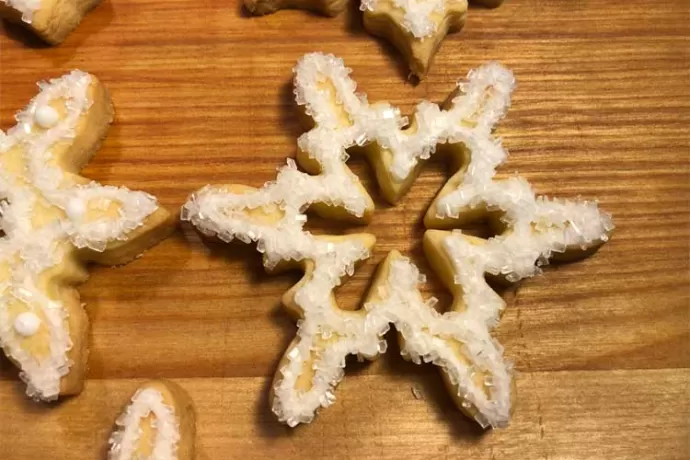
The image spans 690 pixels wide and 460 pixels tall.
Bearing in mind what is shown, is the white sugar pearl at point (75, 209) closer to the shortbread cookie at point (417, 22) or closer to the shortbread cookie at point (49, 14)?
the shortbread cookie at point (49, 14)

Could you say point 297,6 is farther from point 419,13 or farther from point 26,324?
point 26,324

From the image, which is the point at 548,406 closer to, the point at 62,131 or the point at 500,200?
the point at 500,200

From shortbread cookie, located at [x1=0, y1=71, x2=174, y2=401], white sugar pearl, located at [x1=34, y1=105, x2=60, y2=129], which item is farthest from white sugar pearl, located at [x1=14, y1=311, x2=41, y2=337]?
white sugar pearl, located at [x1=34, y1=105, x2=60, y2=129]

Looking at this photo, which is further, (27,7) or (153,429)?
(27,7)

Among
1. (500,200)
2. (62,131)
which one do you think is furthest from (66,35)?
(500,200)

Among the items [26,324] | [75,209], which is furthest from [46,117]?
[26,324]

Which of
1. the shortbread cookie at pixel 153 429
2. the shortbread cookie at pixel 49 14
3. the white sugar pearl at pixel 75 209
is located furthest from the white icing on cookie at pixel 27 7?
the shortbread cookie at pixel 153 429

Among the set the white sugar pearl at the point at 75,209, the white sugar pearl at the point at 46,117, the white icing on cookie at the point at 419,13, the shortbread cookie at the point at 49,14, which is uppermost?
the white icing on cookie at the point at 419,13
